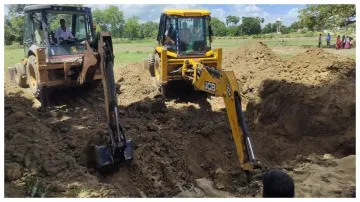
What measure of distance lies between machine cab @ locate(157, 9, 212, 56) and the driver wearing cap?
251 centimetres

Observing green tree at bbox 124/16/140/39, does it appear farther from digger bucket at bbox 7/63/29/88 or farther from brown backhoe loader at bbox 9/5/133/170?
brown backhoe loader at bbox 9/5/133/170

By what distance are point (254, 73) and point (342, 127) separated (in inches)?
167

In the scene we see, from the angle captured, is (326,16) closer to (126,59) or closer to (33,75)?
(126,59)

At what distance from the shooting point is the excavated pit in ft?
17.8

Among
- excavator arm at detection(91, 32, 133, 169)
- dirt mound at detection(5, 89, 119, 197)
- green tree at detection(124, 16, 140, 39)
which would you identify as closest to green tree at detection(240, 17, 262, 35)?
green tree at detection(124, 16, 140, 39)

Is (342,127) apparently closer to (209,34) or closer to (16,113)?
(209,34)

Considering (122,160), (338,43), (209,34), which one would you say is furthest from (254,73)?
Answer: (338,43)

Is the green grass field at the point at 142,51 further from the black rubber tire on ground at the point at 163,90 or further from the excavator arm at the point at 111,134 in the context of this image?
the excavator arm at the point at 111,134

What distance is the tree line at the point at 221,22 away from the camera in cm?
1871

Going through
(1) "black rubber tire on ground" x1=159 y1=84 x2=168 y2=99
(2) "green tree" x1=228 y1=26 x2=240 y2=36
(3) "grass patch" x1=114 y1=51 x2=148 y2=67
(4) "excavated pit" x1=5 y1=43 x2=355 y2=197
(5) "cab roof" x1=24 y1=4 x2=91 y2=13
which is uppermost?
(2) "green tree" x1=228 y1=26 x2=240 y2=36

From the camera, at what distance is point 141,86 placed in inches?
443

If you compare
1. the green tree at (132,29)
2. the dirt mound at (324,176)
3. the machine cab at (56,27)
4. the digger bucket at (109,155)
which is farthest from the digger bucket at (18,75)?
the green tree at (132,29)

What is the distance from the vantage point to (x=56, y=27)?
899 centimetres

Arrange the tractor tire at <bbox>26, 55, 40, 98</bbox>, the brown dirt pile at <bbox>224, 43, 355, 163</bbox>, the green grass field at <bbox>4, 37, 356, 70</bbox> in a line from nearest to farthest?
the brown dirt pile at <bbox>224, 43, 355, 163</bbox> → the tractor tire at <bbox>26, 55, 40, 98</bbox> → the green grass field at <bbox>4, 37, 356, 70</bbox>
